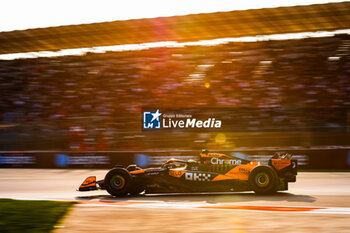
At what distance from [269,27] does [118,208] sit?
15677 mm

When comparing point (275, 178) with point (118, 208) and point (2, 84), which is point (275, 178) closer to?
point (118, 208)

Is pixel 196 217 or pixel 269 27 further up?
pixel 269 27

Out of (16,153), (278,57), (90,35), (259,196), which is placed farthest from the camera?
(90,35)

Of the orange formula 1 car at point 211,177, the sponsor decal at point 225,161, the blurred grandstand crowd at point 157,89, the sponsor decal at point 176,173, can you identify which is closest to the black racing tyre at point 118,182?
the orange formula 1 car at point 211,177

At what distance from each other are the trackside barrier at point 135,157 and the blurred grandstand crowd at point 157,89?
1.42 feet

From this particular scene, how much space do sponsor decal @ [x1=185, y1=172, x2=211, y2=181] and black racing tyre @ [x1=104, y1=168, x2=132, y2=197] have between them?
1204mm

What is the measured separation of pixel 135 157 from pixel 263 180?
927 centimetres

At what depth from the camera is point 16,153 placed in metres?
18.8

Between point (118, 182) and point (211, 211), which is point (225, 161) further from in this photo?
point (118, 182)

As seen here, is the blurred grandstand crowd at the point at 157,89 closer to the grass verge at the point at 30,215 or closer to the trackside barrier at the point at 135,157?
the trackside barrier at the point at 135,157

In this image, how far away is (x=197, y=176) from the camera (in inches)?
341

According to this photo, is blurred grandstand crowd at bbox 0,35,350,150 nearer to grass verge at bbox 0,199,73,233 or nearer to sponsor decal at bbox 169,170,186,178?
sponsor decal at bbox 169,170,186,178

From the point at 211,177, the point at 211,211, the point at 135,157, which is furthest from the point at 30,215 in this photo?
the point at 135,157

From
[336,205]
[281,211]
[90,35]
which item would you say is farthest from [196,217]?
[90,35]
